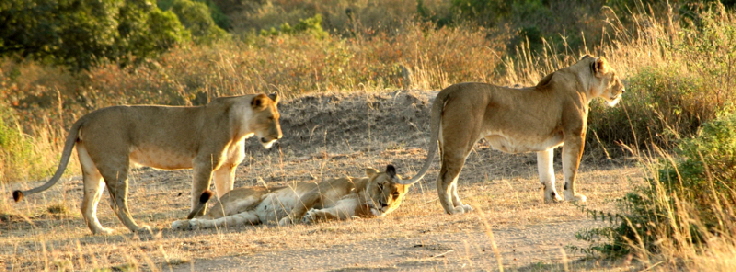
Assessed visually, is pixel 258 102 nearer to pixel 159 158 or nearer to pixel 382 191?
pixel 159 158

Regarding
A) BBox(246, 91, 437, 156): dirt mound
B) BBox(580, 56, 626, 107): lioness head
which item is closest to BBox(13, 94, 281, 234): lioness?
BBox(580, 56, 626, 107): lioness head

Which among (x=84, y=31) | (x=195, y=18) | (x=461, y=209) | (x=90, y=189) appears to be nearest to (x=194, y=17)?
(x=195, y=18)

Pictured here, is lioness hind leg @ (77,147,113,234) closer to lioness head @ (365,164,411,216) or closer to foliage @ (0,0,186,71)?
lioness head @ (365,164,411,216)

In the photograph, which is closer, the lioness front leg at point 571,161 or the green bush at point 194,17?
the lioness front leg at point 571,161

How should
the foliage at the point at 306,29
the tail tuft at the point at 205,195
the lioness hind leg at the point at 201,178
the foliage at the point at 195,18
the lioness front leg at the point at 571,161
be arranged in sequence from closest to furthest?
the tail tuft at the point at 205,195 → the lioness hind leg at the point at 201,178 → the lioness front leg at the point at 571,161 → the foliage at the point at 306,29 → the foliage at the point at 195,18

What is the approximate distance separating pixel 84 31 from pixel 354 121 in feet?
29.2

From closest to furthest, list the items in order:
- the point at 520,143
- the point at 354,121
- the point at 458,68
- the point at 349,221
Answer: the point at 349,221 → the point at 520,143 → the point at 354,121 → the point at 458,68

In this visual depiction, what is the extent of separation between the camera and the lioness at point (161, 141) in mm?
7227

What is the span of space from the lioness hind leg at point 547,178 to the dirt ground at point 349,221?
0.55 ft

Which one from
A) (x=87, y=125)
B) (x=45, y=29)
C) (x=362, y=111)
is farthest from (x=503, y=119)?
(x=45, y=29)

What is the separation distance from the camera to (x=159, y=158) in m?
7.58

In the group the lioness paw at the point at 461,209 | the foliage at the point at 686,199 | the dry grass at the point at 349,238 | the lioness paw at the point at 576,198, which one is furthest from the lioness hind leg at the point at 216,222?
the foliage at the point at 686,199

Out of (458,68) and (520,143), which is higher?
(458,68)

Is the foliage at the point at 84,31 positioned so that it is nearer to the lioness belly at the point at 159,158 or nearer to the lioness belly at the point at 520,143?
the lioness belly at the point at 159,158
